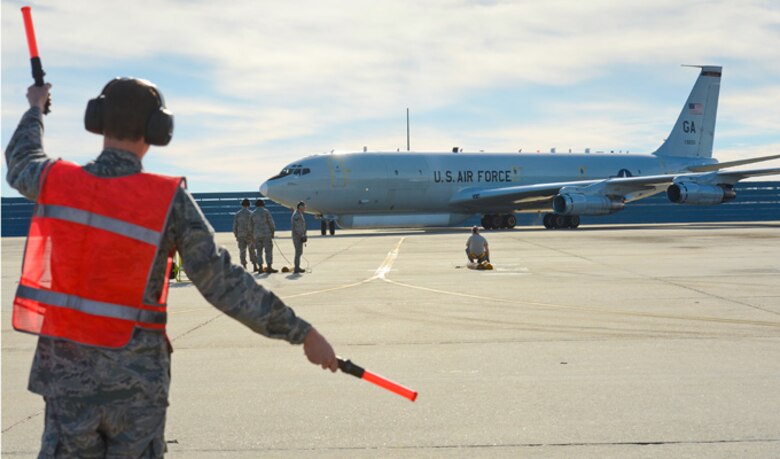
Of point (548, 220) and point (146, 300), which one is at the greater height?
point (146, 300)

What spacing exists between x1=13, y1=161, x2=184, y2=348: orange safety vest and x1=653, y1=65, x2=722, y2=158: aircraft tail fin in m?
56.1

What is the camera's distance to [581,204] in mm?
44062

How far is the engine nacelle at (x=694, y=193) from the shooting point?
44.0 m

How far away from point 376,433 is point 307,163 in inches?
1443

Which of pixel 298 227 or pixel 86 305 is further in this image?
pixel 298 227

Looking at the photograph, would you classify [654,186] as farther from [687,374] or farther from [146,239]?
[146,239]

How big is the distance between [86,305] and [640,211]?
261 ft

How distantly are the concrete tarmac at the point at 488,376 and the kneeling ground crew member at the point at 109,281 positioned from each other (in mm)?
2304

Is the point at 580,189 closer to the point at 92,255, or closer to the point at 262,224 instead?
the point at 262,224

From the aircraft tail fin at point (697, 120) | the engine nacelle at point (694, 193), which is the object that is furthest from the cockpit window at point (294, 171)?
the aircraft tail fin at point (697, 120)

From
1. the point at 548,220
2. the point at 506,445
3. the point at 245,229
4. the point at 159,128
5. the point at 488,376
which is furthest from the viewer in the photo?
the point at 548,220

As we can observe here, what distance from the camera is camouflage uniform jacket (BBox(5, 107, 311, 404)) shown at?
2955 mm

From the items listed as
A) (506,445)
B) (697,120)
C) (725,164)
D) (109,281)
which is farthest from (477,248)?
(697,120)

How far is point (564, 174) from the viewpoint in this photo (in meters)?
50.1
